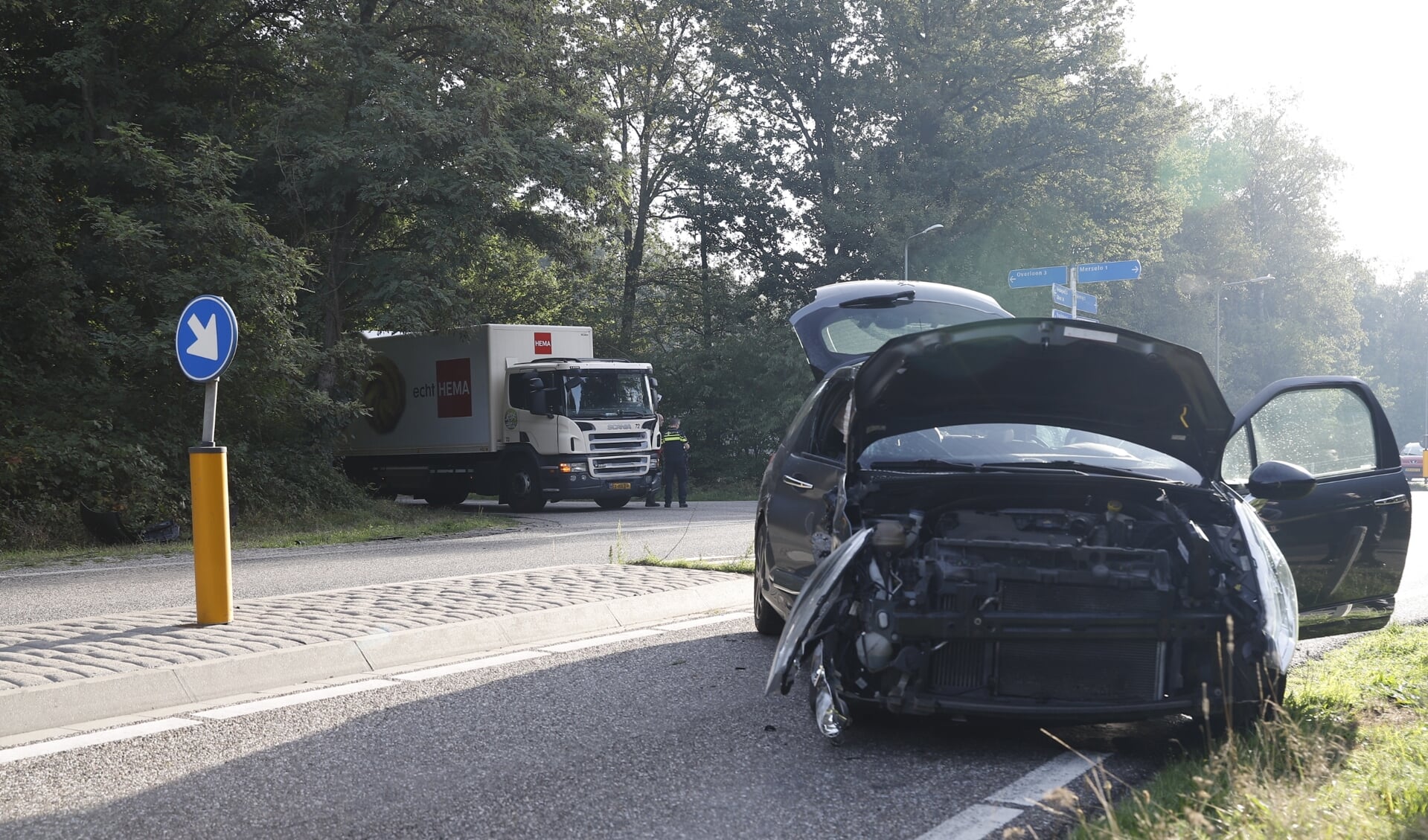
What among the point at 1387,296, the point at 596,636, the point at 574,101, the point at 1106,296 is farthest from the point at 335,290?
the point at 1387,296

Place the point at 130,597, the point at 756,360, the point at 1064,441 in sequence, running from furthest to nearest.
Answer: the point at 756,360 < the point at 130,597 < the point at 1064,441

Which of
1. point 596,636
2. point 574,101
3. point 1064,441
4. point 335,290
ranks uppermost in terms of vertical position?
point 574,101

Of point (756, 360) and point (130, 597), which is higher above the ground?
point (756, 360)

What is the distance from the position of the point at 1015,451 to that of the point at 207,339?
4801mm

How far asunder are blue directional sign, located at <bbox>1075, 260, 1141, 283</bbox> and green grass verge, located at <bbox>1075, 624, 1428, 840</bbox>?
617 inches

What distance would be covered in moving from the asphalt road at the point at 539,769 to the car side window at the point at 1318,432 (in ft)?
5.58

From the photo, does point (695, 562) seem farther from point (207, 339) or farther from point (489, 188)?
point (489, 188)

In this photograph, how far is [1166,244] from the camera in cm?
5709

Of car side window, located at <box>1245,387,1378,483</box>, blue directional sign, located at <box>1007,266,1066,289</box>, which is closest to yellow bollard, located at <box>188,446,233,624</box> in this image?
car side window, located at <box>1245,387,1378,483</box>

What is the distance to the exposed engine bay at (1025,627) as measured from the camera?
14.4 feet

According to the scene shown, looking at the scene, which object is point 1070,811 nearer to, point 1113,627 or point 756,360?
point 1113,627

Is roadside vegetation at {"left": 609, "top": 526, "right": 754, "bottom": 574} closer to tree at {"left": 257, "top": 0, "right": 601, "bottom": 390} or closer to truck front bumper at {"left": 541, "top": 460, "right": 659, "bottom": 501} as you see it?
tree at {"left": 257, "top": 0, "right": 601, "bottom": 390}

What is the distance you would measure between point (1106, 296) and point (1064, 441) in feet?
151

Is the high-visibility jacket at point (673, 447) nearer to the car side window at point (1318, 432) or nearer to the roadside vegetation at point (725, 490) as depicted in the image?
the roadside vegetation at point (725, 490)
